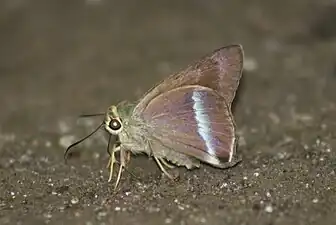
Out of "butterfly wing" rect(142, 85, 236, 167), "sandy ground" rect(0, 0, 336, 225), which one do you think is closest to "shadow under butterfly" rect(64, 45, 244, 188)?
"butterfly wing" rect(142, 85, 236, 167)

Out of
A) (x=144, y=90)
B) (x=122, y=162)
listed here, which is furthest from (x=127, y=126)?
(x=144, y=90)

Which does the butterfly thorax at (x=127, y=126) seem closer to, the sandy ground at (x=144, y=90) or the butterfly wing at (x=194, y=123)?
the butterfly wing at (x=194, y=123)

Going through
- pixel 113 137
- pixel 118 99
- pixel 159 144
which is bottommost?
pixel 159 144

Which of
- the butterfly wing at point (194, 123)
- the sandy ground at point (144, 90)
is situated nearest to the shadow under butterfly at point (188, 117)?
the butterfly wing at point (194, 123)

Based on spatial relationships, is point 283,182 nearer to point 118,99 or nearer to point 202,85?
point 202,85

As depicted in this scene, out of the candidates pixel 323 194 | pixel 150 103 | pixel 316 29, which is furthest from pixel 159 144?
pixel 316 29

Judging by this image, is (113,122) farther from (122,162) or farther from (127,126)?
(122,162)

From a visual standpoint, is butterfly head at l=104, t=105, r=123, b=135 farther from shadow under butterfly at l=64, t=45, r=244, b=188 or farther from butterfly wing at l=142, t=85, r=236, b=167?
butterfly wing at l=142, t=85, r=236, b=167

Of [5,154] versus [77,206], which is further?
[5,154]
